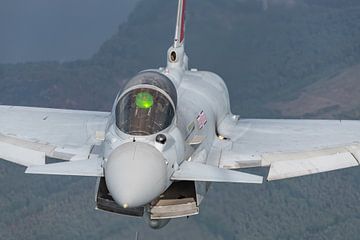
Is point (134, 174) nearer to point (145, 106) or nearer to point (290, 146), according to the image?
point (145, 106)

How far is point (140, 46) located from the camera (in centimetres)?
14925

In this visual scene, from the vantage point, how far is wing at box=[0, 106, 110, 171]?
33.0 meters

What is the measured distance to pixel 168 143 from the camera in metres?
27.1

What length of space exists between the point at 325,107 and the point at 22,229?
59.5 m

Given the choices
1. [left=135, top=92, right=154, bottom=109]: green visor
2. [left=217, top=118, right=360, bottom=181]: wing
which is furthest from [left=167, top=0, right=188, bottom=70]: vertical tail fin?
[left=135, top=92, right=154, bottom=109]: green visor

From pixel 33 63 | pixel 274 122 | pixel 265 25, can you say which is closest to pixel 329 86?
pixel 265 25

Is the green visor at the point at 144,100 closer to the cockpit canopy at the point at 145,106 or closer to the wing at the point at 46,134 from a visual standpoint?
the cockpit canopy at the point at 145,106

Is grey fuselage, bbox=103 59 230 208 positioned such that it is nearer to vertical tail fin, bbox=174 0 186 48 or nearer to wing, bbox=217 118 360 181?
wing, bbox=217 118 360 181

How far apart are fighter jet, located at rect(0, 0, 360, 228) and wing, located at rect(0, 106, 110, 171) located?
0.04 m

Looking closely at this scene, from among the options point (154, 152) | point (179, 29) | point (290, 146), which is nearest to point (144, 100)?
point (154, 152)

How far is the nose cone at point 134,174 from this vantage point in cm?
2480

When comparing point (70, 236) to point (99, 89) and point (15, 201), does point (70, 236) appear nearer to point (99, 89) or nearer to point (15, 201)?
point (15, 201)

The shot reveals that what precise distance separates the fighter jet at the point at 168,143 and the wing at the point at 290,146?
3cm

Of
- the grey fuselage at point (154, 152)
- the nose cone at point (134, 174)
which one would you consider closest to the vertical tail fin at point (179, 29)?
the grey fuselage at point (154, 152)
